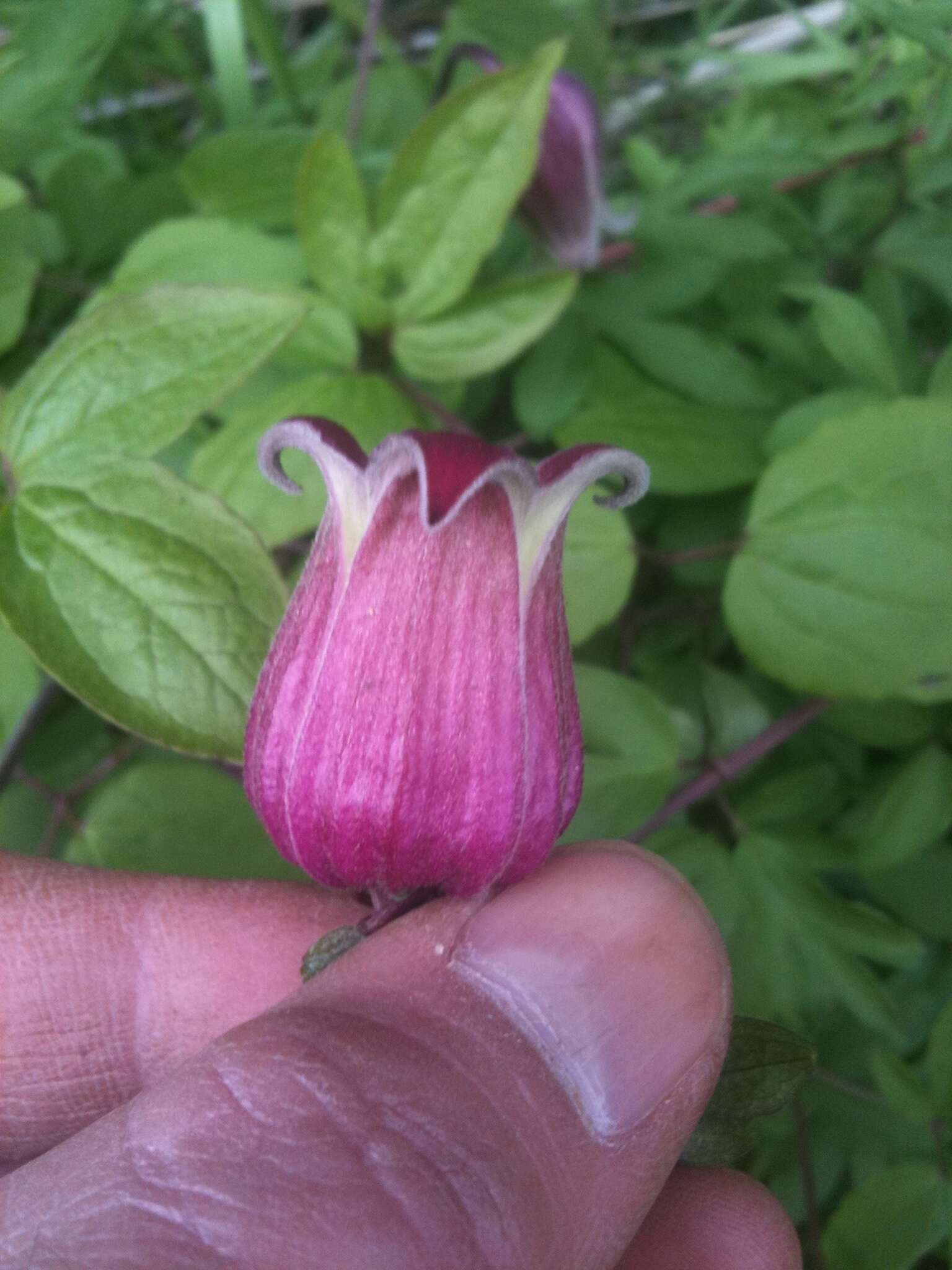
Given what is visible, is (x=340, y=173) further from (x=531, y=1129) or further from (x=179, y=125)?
(x=179, y=125)

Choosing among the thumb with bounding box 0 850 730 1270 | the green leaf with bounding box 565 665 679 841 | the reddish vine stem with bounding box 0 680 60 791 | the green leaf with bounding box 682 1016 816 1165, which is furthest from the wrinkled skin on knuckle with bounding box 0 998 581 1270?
the reddish vine stem with bounding box 0 680 60 791

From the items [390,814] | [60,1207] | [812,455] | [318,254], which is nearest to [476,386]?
[318,254]

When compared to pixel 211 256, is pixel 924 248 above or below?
below

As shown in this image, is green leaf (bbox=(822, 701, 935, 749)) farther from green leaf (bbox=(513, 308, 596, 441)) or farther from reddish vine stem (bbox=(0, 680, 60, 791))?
reddish vine stem (bbox=(0, 680, 60, 791))

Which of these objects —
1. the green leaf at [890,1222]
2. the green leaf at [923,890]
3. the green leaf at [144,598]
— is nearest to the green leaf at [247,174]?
the green leaf at [144,598]

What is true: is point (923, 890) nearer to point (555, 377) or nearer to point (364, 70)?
point (555, 377)

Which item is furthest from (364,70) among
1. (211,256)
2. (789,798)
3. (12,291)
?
(789,798)

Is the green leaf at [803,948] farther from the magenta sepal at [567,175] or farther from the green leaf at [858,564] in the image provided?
the magenta sepal at [567,175]

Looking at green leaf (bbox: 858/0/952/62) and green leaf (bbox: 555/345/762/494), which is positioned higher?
green leaf (bbox: 858/0/952/62)
